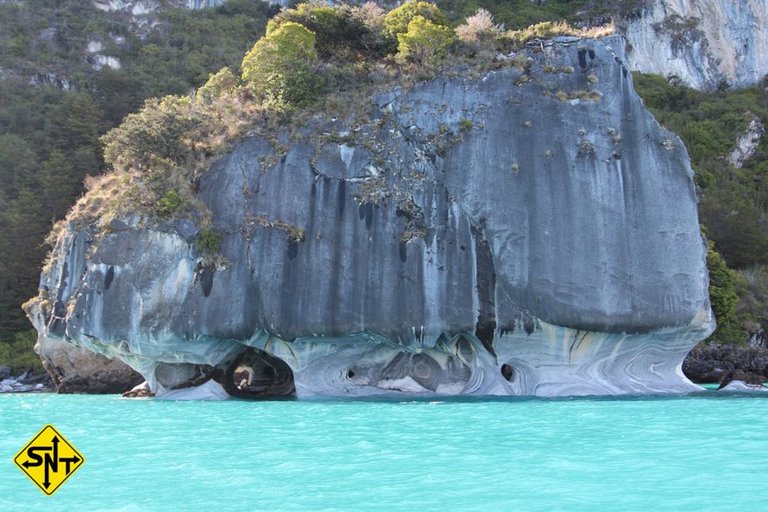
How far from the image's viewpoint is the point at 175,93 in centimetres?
4669

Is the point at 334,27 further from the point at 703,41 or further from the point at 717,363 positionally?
the point at 703,41

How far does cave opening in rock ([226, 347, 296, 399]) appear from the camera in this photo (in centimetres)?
2519

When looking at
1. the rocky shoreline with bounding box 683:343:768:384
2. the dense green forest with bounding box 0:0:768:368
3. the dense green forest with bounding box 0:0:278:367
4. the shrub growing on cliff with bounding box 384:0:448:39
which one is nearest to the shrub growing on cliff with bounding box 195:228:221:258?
the dense green forest with bounding box 0:0:768:368

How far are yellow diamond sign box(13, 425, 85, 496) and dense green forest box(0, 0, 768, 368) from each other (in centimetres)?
1798

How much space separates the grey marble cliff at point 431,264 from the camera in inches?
888

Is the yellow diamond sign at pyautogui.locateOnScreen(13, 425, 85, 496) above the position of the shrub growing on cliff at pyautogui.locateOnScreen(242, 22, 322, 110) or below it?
below

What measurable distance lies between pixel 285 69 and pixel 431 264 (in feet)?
31.0

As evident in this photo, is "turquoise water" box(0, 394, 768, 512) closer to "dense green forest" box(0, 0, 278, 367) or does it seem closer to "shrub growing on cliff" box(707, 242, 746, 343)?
"shrub growing on cliff" box(707, 242, 746, 343)

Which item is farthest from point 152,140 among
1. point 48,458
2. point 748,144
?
point 748,144

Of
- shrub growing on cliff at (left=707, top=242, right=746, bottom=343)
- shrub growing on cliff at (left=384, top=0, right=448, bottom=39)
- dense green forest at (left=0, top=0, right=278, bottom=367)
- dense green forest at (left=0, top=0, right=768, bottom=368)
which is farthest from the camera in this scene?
dense green forest at (left=0, top=0, right=278, bottom=367)

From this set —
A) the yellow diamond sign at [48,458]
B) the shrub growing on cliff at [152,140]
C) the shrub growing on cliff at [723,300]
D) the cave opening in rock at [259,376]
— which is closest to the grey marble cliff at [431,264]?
the cave opening in rock at [259,376]

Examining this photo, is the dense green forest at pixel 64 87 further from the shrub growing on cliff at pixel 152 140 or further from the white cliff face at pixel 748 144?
the white cliff face at pixel 748 144

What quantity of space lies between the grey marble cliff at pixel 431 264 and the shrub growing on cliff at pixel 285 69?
198 cm

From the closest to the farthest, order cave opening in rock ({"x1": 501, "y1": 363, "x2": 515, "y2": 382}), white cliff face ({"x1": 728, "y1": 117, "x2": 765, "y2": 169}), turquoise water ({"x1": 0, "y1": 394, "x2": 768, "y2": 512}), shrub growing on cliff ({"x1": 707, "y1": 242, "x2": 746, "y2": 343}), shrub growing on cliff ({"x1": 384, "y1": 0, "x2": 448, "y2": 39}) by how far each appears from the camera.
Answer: turquoise water ({"x1": 0, "y1": 394, "x2": 768, "y2": 512}) < cave opening in rock ({"x1": 501, "y1": 363, "x2": 515, "y2": 382}) < shrub growing on cliff ({"x1": 384, "y1": 0, "x2": 448, "y2": 39}) < shrub growing on cliff ({"x1": 707, "y1": 242, "x2": 746, "y2": 343}) < white cliff face ({"x1": 728, "y1": 117, "x2": 765, "y2": 169})
